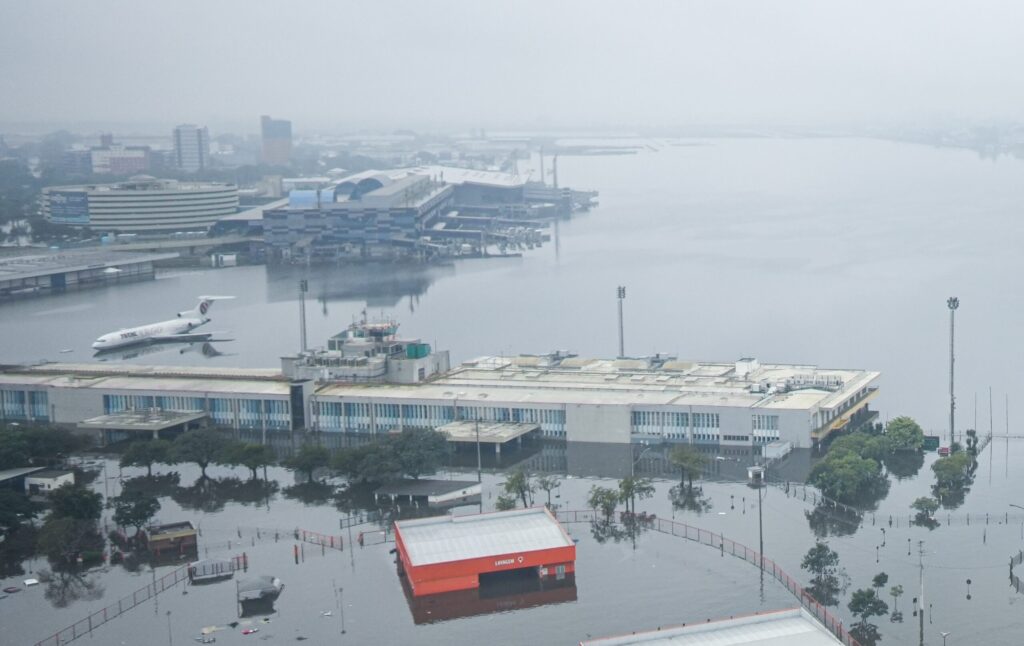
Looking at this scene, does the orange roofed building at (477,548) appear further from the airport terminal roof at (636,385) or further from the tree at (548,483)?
the airport terminal roof at (636,385)

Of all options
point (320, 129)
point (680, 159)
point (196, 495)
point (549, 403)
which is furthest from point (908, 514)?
point (320, 129)

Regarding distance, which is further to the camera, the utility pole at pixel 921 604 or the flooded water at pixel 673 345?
the flooded water at pixel 673 345

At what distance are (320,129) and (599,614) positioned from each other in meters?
88.9

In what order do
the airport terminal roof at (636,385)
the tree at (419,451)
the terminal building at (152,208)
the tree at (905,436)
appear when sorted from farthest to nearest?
the terminal building at (152,208), the airport terminal roof at (636,385), the tree at (905,436), the tree at (419,451)

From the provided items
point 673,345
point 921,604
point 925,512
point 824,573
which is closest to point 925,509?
point 925,512

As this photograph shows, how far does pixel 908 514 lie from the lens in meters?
9.32

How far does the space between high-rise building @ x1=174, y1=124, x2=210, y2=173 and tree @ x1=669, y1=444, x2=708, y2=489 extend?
40568mm

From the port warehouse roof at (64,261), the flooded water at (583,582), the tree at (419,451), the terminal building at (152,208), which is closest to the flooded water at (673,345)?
the flooded water at (583,582)

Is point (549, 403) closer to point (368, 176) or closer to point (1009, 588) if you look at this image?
point (1009, 588)

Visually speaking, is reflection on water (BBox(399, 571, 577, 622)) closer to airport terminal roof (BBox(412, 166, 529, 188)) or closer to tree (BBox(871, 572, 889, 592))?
tree (BBox(871, 572, 889, 592))

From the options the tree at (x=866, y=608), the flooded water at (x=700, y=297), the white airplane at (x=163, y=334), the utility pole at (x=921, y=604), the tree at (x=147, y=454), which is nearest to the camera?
the utility pole at (x=921, y=604)

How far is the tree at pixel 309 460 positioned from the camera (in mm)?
10578

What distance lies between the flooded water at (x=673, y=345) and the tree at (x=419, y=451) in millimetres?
353

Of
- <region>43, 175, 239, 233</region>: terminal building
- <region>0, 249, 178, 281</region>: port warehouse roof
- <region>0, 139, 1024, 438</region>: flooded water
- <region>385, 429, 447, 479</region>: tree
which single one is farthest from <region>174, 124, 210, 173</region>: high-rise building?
<region>385, 429, 447, 479</region>: tree
